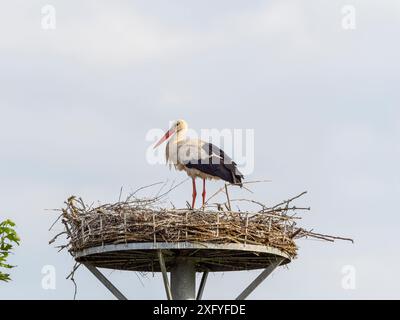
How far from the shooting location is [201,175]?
45.5ft

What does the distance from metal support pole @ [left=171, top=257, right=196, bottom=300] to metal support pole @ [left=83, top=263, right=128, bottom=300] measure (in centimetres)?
72

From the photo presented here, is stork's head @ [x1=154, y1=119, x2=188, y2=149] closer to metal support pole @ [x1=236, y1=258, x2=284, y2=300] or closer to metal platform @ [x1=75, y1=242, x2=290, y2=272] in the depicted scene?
metal platform @ [x1=75, y1=242, x2=290, y2=272]

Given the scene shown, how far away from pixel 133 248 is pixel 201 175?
2.95 m

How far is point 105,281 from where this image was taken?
1246cm

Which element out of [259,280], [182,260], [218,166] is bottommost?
[259,280]

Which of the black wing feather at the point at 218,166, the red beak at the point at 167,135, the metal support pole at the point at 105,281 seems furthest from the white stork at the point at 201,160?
the metal support pole at the point at 105,281

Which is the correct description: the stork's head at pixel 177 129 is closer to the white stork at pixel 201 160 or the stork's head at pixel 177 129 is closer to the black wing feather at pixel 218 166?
the white stork at pixel 201 160

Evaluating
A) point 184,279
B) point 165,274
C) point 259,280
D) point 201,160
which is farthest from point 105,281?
point 201,160

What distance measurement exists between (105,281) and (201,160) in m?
2.40

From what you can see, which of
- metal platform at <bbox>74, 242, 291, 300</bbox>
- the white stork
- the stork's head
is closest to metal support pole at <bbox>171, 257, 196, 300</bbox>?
metal platform at <bbox>74, 242, 291, 300</bbox>

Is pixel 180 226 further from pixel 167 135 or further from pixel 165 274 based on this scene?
pixel 167 135

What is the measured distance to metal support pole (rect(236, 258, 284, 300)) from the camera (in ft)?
39.8

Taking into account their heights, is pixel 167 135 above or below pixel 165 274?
above
